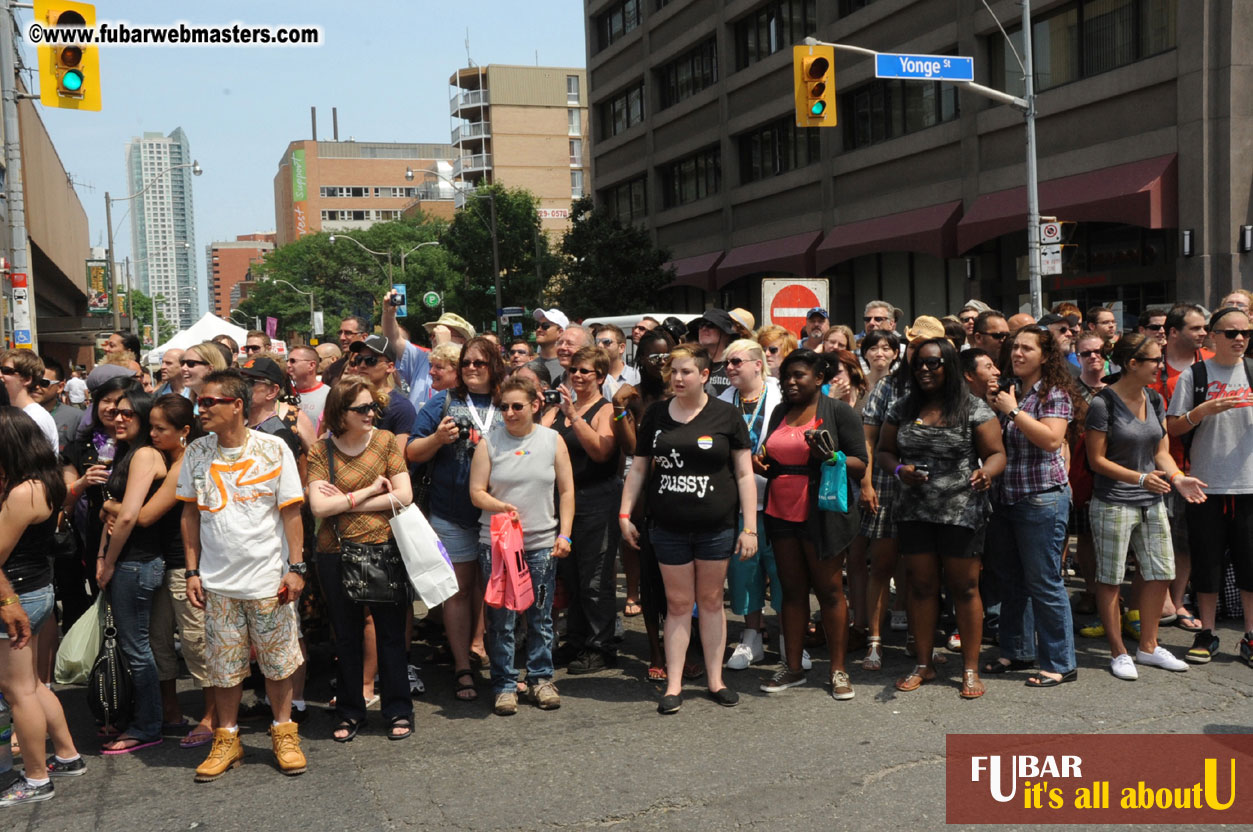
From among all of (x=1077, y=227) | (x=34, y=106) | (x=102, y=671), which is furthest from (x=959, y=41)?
(x=34, y=106)

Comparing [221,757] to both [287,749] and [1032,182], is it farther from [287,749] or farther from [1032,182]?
[1032,182]

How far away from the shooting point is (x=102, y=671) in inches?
222

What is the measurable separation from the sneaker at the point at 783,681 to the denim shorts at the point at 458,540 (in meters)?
1.93

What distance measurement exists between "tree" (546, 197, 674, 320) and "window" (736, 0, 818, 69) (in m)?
6.68

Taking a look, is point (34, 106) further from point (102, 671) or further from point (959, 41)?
point (102, 671)

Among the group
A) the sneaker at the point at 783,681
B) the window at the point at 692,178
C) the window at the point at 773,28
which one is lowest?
the sneaker at the point at 783,681

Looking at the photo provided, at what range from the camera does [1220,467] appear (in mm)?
6879

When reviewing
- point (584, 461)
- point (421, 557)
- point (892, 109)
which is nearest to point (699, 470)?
point (584, 461)

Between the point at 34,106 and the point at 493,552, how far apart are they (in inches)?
1249

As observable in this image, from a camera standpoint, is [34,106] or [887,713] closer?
[887,713]

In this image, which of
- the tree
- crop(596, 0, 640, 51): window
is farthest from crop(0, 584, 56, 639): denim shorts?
crop(596, 0, 640, 51): window

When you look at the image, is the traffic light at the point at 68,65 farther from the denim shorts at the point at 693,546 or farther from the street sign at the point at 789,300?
the denim shorts at the point at 693,546

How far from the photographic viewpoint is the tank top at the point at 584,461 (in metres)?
7.08

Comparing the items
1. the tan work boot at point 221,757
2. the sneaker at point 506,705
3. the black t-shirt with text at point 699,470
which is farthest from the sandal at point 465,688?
the black t-shirt with text at point 699,470
